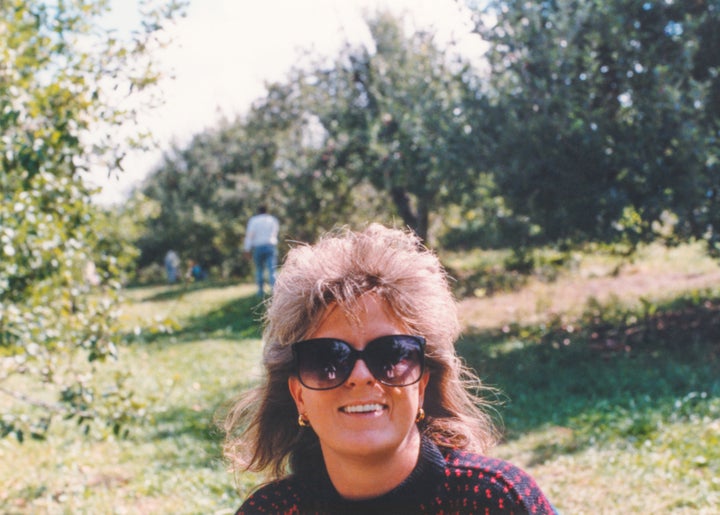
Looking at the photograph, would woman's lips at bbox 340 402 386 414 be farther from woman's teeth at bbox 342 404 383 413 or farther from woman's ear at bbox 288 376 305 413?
woman's ear at bbox 288 376 305 413

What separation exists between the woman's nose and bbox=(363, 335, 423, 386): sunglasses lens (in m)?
0.01

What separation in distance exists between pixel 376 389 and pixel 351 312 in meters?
0.20

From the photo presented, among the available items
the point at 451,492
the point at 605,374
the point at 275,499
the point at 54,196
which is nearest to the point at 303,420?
the point at 275,499

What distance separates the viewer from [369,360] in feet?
5.99

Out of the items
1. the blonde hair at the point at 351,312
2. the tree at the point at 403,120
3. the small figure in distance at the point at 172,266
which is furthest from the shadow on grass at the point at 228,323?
the small figure in distance at the point at 172,266

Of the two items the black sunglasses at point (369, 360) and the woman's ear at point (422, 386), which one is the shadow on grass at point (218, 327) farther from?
the black sunglasses at point (369, 360)

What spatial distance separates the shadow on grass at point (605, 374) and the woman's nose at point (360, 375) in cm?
296

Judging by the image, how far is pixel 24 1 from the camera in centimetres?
455

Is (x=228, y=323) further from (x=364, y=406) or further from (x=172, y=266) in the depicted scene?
(x=172, y=266)

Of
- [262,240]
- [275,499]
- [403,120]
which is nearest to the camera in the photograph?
[275,499]

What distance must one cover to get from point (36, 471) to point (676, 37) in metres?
7.29

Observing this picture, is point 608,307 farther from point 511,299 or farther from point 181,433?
point 181,433

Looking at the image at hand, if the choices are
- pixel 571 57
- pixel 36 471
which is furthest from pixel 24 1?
pixel 571 57

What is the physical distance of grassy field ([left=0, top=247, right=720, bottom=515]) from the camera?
15.2 ft
